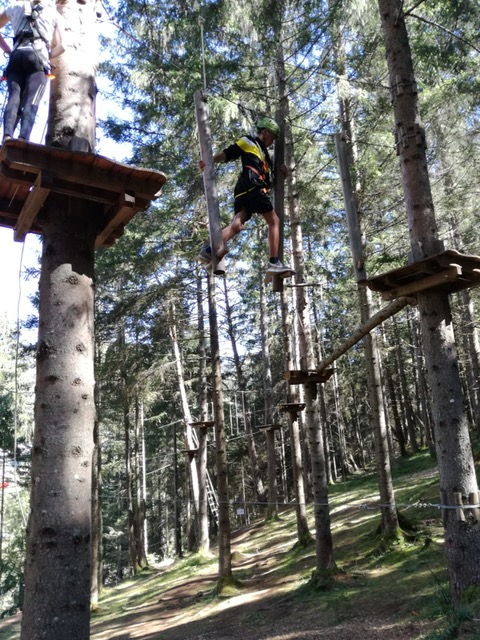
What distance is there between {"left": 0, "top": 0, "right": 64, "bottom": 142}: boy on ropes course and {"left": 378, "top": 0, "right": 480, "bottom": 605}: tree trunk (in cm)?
369

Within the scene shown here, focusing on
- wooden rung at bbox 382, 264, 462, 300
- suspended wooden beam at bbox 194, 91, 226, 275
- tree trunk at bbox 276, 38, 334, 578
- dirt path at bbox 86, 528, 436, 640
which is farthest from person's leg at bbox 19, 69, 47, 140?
tree trunk at bbox 276, 38, 334, 578

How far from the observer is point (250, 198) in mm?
5113

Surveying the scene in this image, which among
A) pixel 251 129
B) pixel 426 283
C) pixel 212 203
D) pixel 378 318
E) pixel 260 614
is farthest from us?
pixel 251 129

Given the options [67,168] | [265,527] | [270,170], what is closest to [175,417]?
[265,527]

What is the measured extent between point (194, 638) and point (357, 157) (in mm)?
10281

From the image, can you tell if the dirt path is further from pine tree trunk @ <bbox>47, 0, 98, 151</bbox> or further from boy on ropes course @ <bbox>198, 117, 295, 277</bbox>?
pine tree trunk @ <bbox>47, 0, 98, 151</bbox>

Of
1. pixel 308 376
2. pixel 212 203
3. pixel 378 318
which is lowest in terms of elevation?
pixel 308 376

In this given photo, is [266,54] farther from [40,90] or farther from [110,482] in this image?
[110,482]

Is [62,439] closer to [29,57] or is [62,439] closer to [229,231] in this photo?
[29,57]

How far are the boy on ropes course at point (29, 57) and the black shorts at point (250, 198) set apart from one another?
1933 millimetres

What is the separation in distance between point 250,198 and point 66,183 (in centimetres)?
220

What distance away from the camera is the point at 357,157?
12.7 m

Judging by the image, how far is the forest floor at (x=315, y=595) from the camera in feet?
21.1

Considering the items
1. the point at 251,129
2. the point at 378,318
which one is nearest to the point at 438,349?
the point at 378,318
